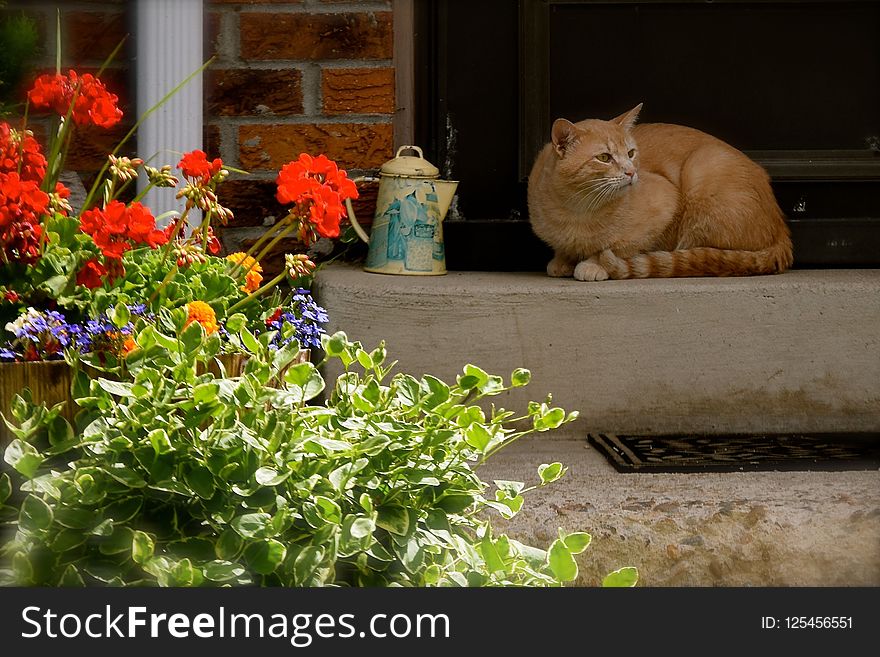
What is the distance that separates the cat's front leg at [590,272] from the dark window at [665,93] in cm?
27

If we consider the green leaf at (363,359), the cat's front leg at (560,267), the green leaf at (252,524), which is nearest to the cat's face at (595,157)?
the cat's front leg at (560,267)

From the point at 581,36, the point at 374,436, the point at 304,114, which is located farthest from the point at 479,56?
the point at 374,436

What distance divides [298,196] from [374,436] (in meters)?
0.41

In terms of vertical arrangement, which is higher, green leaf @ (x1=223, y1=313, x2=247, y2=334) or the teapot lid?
the teapot lid

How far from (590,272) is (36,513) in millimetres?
1416

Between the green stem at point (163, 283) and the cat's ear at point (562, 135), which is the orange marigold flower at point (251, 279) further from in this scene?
the cat's ear at point (562, 135)

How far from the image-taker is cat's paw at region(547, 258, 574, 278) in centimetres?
224

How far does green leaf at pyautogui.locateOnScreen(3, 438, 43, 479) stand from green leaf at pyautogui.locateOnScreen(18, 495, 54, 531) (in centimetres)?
2

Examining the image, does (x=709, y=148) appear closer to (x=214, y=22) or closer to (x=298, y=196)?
(x=214, y=22)

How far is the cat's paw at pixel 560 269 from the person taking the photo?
2.24 m

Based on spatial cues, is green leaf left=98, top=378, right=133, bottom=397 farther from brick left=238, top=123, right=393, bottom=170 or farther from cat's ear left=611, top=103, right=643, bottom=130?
cat's ear left=611, top=103, right=643, bottom=130

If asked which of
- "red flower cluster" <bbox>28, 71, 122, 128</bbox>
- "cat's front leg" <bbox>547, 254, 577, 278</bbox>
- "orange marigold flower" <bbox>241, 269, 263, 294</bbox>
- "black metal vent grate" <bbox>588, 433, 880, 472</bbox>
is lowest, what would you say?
"black metal vent grate" <bbox>588, 433, 880, 472</bbox>

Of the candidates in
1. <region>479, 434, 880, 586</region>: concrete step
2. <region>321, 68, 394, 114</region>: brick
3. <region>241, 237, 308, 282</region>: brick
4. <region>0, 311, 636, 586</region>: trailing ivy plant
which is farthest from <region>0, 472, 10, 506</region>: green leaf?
<region>321, 68, 394, 114</region>: brick

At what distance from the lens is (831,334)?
2.06 metres
